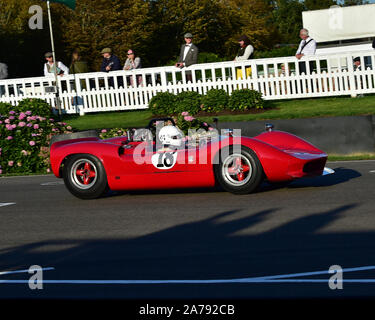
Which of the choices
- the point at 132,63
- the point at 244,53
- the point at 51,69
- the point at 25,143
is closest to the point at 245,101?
the point at 244,53

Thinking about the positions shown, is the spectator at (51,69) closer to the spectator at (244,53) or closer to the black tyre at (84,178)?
the spectator at (244,53)

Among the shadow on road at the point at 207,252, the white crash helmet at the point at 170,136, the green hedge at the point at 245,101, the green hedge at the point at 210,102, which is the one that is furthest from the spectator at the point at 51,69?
the shadow on road at the point at 207,252

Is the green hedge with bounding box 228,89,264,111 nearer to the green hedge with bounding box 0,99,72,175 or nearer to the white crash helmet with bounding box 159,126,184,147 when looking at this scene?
the green hedge with bounding box 0,99,72,175

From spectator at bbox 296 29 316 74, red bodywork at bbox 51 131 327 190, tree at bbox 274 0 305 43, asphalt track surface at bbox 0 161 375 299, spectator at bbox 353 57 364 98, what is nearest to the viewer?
asphalt track surface at bbox 0 161 375 299

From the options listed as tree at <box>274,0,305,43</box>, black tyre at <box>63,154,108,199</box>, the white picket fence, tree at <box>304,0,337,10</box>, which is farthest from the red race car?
tree at <box>304,0,337,10</box>

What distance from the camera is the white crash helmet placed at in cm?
911

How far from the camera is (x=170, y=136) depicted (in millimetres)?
9133

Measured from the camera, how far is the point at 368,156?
13.2 m

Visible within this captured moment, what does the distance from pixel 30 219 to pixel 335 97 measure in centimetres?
1190

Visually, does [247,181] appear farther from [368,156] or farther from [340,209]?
[368,156]

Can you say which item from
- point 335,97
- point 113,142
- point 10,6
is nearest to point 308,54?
point 335,97

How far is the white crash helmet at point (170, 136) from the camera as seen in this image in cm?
911

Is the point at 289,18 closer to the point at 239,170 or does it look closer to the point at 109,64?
the point at 109,64

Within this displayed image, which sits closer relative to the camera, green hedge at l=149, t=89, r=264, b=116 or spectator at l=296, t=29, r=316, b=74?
green hedge at l=149, t=89, r=264, b=116
